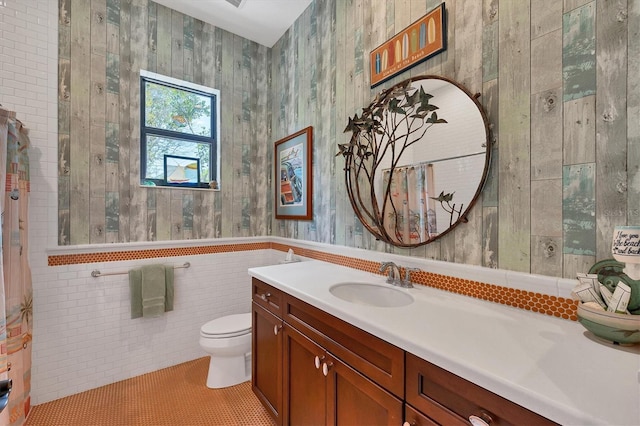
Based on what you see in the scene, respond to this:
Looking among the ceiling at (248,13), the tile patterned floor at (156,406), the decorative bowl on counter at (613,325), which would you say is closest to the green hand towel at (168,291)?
the tile patterned floor at (156,406)

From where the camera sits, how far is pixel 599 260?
3.05 ft

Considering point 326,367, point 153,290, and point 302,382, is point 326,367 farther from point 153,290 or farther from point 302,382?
point 153,290

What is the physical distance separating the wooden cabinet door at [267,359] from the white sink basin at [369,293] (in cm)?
39

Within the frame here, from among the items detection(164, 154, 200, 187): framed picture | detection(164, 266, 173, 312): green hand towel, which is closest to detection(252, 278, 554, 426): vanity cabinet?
detection(164, 266, 173, 312): green hand towel

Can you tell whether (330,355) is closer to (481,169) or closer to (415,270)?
(415,270)

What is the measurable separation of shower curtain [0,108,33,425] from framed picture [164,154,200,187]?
896 millimetres

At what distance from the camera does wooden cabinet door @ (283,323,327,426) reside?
1237mm

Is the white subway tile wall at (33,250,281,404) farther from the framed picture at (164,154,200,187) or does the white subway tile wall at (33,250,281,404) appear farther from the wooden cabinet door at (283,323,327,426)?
the wooden cabinet door at (283,323,327,426)

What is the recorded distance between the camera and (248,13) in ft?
7.97

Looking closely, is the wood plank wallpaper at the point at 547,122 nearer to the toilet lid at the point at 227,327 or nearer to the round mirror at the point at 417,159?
the round mirror at the point at 417,159

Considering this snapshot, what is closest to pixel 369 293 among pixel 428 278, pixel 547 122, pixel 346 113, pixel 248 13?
pixel 428 278

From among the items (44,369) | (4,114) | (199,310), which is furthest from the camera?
(199,310)

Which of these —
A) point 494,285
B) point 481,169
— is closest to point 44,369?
point 494,285

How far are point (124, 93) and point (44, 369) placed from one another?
2124mm
